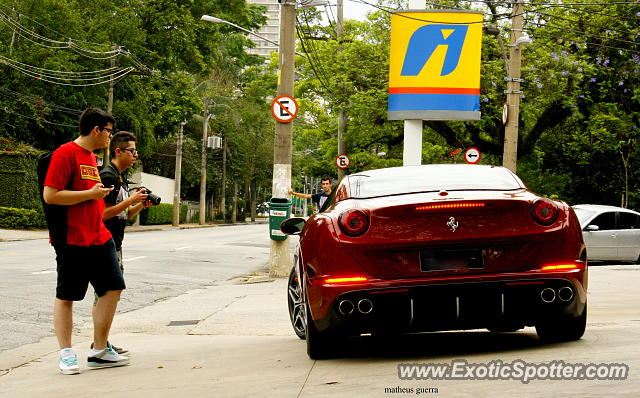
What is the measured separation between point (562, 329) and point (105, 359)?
3191 mm

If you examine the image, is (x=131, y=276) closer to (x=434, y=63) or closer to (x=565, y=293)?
(x=565, y=293)

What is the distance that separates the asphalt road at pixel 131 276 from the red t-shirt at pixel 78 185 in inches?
81.2

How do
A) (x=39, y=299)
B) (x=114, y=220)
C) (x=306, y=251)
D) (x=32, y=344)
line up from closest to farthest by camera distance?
(x=306, y=251)
(x=114, y=220)
(x=32, y=344)
(x=39, y=299)

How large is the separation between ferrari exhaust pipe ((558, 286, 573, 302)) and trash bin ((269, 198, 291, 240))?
1020 centimetres

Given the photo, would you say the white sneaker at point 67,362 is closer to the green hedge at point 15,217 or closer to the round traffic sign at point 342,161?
the round traffic sign at point 342,161

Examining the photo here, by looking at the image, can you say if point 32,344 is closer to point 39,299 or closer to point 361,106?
point 39,299

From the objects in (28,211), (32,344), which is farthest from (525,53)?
(32,344)

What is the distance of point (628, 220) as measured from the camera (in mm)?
20469

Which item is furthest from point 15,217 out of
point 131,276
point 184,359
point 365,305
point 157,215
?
point 365,305

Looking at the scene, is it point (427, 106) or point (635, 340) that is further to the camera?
point (427, 106)

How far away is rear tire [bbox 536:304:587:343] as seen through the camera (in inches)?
239

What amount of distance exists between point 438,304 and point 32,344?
13.1 ft

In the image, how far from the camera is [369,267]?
5.61 meters

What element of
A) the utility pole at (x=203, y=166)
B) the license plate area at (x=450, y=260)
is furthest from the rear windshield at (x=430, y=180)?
the utility pole at (x=203, y=166)
